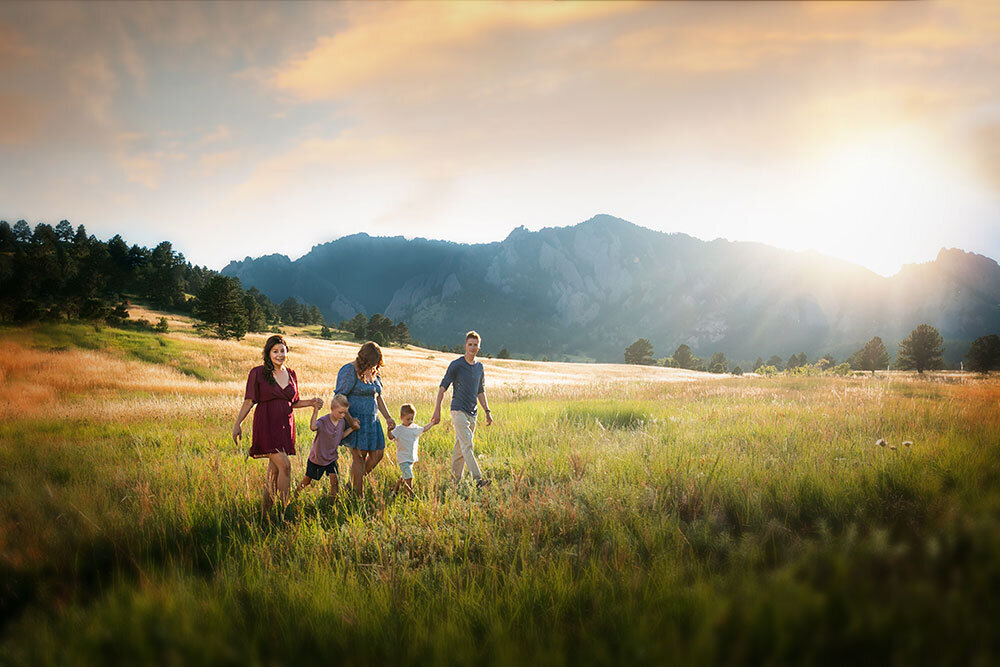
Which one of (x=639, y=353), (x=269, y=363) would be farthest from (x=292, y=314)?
(x=269, y=363)

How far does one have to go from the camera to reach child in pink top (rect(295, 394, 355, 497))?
6.23 m

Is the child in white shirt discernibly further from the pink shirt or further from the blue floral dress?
the pink shirt

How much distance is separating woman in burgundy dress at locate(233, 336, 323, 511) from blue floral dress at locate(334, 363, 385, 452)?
19.4 inches

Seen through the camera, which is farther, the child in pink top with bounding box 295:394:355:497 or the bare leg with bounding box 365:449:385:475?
the bare leg with bounding box 365:449:385:475

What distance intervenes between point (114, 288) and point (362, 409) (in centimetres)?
11661

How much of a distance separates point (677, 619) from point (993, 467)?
3.92 meters

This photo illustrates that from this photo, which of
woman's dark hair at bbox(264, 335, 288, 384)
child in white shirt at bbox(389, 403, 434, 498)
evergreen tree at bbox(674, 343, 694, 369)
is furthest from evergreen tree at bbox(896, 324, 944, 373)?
woman's dark hair at bbox(264, 335, 288, 384)

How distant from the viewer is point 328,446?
20.5ft

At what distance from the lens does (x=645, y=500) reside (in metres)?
4.65

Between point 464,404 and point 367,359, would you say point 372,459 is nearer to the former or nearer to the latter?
point 367,359

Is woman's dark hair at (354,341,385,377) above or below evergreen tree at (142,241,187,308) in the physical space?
below

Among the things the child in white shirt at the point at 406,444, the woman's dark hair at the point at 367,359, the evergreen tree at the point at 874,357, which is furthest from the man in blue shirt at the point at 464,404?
the evergreen tree at the point at 874,357

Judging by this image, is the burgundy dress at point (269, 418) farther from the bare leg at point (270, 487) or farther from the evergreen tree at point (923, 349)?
the evergreen tree at point (923, 349)

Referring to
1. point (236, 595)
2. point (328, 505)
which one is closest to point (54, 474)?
point (328, 505)
